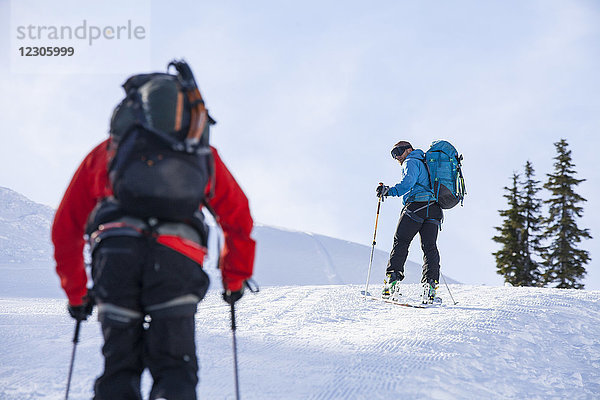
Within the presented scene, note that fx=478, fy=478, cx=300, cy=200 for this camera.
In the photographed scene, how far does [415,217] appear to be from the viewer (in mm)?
7105

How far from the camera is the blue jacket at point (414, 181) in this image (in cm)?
692

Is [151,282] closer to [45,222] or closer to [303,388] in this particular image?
[303,388]

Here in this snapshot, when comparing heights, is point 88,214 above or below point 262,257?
above

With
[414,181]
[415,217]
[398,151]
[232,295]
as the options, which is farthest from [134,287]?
[398,151]

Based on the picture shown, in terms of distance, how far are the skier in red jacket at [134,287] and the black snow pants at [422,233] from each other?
5.27 meters

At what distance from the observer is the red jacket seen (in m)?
2.24

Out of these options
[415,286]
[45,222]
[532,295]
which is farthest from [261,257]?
[532,295]

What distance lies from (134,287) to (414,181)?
5463 millimetres

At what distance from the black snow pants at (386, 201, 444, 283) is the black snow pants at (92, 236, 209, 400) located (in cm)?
541

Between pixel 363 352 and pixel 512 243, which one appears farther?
pixel 512 243

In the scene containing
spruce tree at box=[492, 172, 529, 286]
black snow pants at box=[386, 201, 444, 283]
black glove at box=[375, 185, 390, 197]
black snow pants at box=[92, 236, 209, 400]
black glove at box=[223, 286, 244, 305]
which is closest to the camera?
black snow pants at box=[92, 236, 209, 400]

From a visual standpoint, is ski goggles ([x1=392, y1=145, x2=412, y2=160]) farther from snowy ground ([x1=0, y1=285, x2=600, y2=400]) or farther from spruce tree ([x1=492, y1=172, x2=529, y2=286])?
spruce tree ([x1=492, y1=172, x2=529, y2=286])

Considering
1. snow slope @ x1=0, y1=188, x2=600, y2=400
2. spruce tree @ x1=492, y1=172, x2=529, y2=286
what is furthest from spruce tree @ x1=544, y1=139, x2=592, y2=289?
snow slope @ x1=0, y1=188, x2=600, y2=400

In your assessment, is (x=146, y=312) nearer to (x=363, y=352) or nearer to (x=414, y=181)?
(x=363, y=352)
